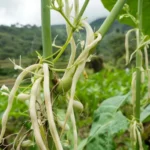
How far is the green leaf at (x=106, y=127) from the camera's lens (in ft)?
3.38

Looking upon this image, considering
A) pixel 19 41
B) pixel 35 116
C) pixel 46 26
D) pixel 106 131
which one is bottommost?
pixel 106 131

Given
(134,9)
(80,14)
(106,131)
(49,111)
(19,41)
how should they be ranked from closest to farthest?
(49,111), (80,14), (106,131), (134,9), (19,41)

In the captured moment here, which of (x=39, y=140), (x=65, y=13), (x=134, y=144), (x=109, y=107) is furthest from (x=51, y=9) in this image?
(x=109, y=107)

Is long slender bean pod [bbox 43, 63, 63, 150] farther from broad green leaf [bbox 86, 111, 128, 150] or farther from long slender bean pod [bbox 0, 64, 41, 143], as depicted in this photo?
broad green leaf [bbox 86, 111, 128, 150]

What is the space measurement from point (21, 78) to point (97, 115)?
621 millimetres

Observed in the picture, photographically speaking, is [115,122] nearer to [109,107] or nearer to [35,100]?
[109,107]

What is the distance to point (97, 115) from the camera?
118cm

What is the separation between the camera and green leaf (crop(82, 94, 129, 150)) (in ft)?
3.38

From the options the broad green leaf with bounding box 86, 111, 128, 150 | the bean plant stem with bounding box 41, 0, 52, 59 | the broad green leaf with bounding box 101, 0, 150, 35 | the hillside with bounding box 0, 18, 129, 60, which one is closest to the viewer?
the bean plant stem with bounding box 41, 0, 52, 59

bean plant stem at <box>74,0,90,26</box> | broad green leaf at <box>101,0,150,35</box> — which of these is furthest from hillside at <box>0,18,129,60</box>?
bean plant stem at <box>74,0,90,26</box>

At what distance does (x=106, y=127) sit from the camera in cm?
108

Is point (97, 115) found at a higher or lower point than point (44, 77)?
lower

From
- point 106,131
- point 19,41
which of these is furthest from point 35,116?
point 19,41

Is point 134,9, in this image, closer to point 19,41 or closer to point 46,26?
point 46,26
